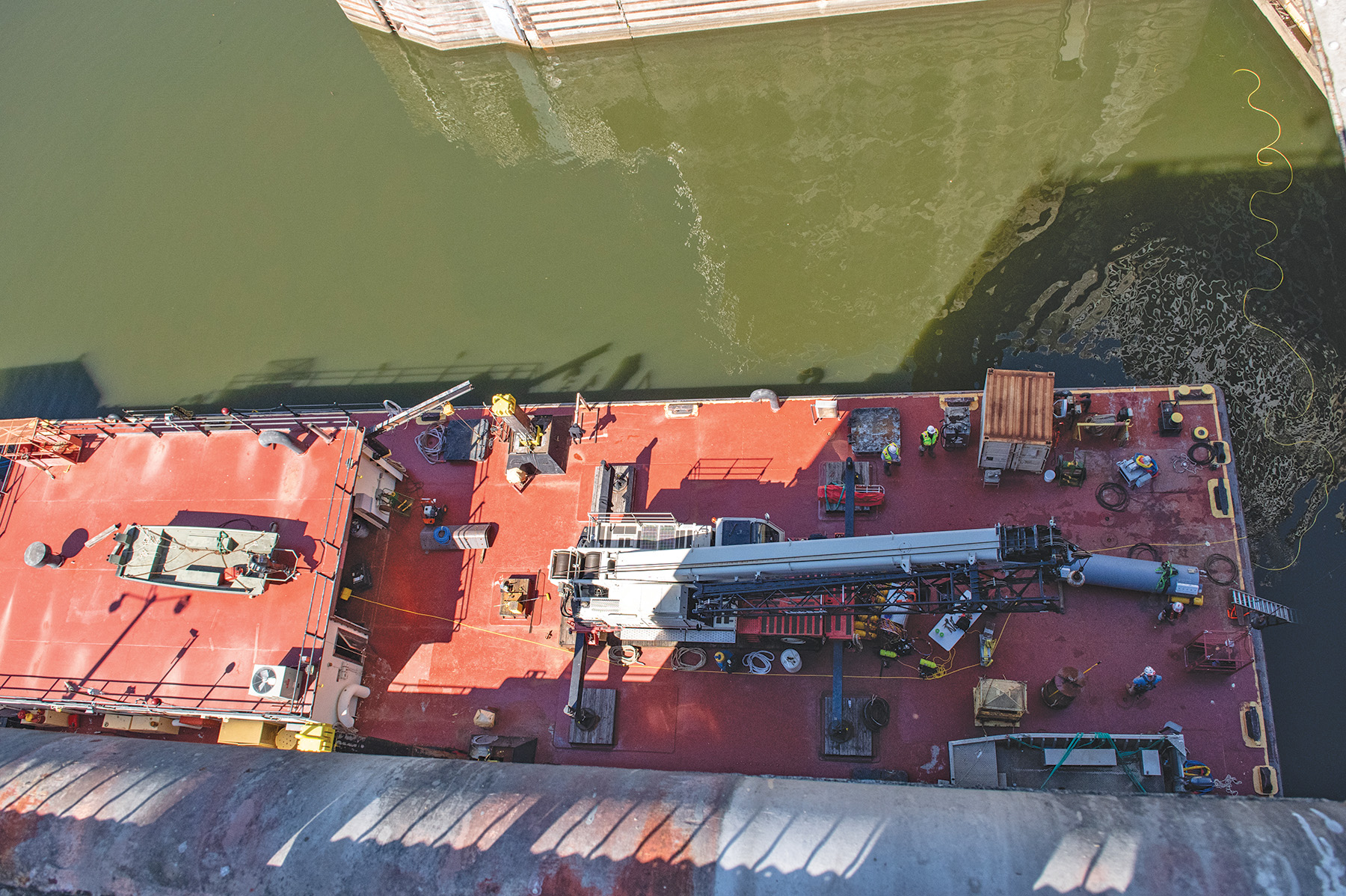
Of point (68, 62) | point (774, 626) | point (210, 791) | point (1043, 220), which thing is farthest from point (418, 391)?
point (68, 62)

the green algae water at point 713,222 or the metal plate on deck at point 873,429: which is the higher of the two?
the green algae water at point 713,222

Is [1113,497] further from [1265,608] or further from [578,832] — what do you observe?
[578,832]

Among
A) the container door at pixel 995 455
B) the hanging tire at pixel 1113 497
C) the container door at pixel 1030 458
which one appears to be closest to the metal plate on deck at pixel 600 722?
the container door at pixel 995 455

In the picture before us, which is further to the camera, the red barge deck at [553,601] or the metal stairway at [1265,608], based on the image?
the red barge deck at [553,601]

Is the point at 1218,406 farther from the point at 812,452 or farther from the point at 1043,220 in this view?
the point at 812,452

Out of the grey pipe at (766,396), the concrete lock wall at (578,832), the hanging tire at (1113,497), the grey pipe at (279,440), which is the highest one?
the grey pipe at (766,396)

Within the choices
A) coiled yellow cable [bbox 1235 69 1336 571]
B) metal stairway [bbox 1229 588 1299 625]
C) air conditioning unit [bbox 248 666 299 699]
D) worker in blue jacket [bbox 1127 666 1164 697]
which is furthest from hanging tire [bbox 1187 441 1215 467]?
air conditioning unit [bbox 248 666 299 699]

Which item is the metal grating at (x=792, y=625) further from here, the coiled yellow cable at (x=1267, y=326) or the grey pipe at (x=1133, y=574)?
the coiled yellow cable at (x=1267, y=326)

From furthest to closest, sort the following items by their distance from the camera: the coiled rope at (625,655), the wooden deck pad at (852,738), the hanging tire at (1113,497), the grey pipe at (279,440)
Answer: the grey pipe at (279,440) → the coiled rope at (625,655) → the hanging tire at (1113,497) → the wooden deck pad at (852,738)
